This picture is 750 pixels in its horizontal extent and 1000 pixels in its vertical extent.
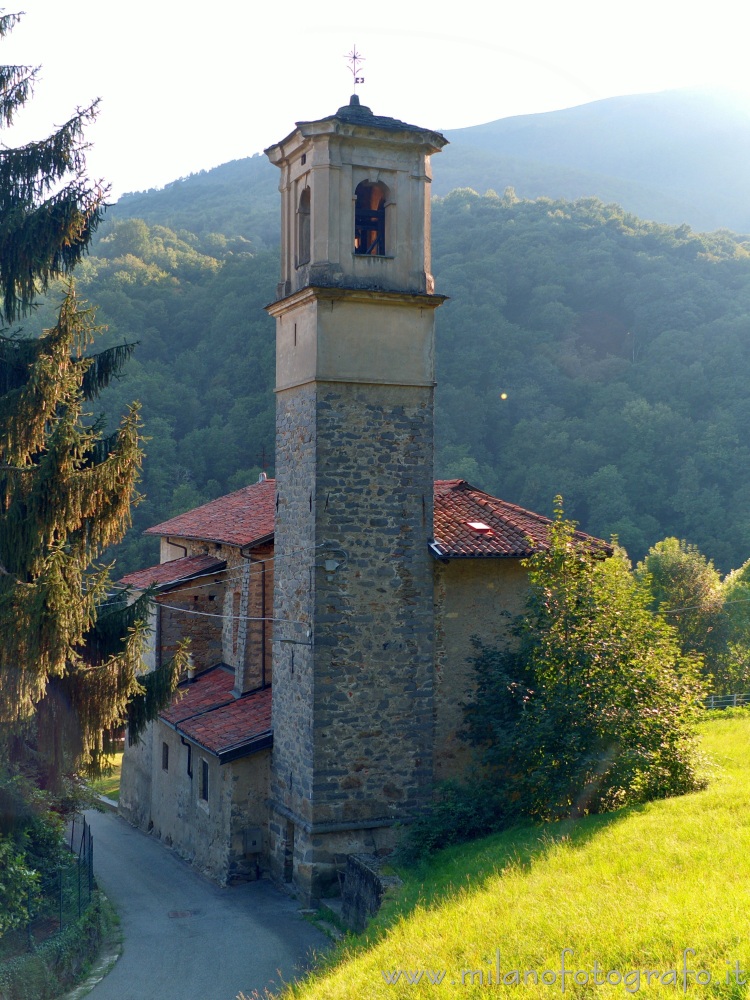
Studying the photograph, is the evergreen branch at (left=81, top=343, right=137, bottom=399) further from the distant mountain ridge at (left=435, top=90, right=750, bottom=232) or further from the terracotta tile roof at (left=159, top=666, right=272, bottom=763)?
the distant mountain ridge at (left=435, top=90, right=750, bottom=232)

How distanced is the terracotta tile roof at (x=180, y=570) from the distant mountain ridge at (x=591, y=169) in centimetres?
5805

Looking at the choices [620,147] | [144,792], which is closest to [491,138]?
[620,147]

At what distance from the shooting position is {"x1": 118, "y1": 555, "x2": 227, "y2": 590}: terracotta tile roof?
21.1 m

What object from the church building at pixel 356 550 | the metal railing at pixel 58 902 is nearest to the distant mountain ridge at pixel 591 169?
the church building at pixel 356 550

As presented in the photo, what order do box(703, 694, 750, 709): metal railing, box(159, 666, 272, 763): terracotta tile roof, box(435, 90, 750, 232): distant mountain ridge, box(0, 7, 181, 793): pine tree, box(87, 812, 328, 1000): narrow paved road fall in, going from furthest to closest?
box(435, 90, 750, 232): distant mountain ridge, box(703, 694, 750, 709): metal railing, box(159, 666, 272, 763): terracotta tile roof, box(87, 812, 328, 1000): narrow paved road, box(0, 7, 181, 793): pine tree

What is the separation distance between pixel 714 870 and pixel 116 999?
7.63 metres

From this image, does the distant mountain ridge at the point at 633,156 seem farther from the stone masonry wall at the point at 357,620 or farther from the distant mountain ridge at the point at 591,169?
the stone masonry wall at the point at 357,620

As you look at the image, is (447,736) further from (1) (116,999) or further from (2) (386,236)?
(2) (386,236)

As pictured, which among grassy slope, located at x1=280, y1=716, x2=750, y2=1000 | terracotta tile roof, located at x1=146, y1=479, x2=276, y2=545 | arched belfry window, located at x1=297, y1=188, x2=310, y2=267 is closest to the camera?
grassy slope, located at x1=280, y1=716, x2=750, y2=1000

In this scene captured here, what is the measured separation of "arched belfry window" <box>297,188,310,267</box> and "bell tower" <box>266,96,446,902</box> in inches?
15.6

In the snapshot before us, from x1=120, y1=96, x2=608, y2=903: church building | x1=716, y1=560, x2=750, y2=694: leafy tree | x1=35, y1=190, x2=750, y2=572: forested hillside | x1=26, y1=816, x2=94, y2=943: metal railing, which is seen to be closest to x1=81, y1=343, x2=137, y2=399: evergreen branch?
x1=120, y1=96, x2=608, y2=903: church building

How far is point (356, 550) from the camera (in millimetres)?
15562

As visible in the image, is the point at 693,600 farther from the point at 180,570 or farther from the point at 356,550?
the point at 356,550

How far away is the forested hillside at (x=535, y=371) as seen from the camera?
48.5m
